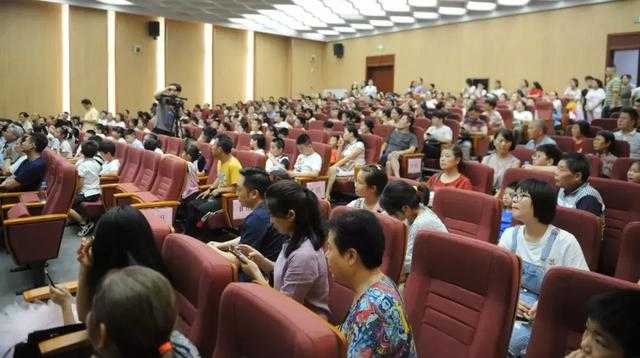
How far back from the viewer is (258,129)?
9.58 m

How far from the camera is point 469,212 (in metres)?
3.20

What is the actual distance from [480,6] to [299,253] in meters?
12.8

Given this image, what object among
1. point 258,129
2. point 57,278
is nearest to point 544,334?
point 57,278

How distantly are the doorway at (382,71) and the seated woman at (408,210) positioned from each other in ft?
50.7

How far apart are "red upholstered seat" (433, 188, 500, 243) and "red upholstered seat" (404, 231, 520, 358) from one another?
1023 mm

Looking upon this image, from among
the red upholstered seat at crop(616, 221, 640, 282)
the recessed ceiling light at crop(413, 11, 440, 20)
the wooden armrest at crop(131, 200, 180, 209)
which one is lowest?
the wooden armrest at crop(131, 200, 180, 209)

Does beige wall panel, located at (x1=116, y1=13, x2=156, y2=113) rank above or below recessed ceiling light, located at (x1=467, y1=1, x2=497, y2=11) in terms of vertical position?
below

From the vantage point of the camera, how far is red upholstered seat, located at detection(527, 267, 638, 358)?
1.79m

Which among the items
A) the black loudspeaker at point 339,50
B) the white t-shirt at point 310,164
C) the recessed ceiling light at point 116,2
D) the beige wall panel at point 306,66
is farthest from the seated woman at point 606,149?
the beige wall panel at point 306,66

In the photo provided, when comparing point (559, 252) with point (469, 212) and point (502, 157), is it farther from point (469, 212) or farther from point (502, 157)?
point (502, 157)

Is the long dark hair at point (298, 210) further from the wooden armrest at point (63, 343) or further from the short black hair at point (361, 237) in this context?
the wooden armrest at point (63, 343)

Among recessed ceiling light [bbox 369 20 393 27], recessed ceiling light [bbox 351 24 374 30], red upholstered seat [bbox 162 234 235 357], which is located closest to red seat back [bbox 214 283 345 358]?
red upholstered seat [bbox 162 234 235 357]

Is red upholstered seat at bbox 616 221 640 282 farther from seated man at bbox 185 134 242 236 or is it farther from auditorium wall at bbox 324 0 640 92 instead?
auditorium wall at bbox 324 0 640 92

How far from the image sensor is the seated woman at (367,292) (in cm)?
153
